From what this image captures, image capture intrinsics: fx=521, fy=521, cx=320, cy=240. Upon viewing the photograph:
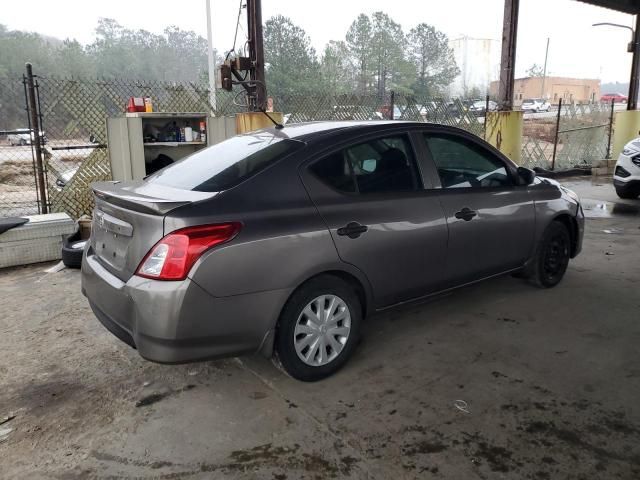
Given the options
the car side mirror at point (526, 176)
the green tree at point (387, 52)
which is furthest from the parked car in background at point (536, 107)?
the car side mirror at point (526, 176)

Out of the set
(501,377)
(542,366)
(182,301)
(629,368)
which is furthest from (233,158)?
(629,368)

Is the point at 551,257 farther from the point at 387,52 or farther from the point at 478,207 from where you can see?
the point at 387,52

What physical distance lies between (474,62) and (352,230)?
3194 inches

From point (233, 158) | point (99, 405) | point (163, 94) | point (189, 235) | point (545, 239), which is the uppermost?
point (163, 94)

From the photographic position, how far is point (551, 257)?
4691 mm

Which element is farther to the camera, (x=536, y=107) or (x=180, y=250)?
(x=536, y=107)

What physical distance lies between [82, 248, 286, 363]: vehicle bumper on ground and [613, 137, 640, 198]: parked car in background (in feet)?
28.0

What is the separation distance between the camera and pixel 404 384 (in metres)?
3.13

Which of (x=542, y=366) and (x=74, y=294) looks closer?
(x=542, y=366)

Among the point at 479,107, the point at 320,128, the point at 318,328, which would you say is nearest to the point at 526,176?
the point at 320,128

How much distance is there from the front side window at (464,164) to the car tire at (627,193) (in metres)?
6.76

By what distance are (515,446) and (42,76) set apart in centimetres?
665

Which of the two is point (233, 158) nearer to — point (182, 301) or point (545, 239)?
point (182, 301)

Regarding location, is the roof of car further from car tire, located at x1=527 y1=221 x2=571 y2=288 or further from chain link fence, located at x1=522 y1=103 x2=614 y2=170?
chain link fence, located at x1=522 y1=103 x2=614 y2=170
